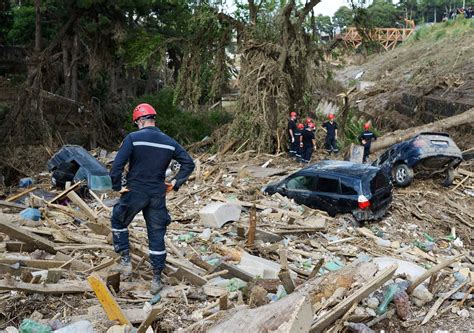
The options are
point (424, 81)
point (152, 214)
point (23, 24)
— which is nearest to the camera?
point (152, 214)

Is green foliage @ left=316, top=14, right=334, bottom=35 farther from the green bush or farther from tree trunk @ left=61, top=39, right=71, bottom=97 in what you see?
tree trunk @ left=61, top=39, right=71, bottom=97

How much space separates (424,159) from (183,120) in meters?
13.3

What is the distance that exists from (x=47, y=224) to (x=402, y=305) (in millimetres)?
6016

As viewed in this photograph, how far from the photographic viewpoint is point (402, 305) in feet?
19.1

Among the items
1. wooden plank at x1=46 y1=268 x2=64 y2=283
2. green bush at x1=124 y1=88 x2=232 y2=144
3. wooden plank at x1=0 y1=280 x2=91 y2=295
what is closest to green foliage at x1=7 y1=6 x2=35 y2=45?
green bush at x1=124 y1=88 x2=232 y2=144

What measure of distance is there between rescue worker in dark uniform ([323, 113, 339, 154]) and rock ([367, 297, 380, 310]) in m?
13.1

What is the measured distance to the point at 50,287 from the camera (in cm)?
538

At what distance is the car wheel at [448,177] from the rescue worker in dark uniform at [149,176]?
36.3 ft

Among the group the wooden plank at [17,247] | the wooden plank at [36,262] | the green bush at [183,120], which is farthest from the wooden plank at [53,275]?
the green bush at [183,120]

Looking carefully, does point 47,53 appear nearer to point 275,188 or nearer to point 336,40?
point 336,40

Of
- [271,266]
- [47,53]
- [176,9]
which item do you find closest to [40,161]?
[47,53]

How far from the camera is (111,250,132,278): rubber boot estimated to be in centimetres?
626

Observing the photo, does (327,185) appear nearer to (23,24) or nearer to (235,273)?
(235,273)

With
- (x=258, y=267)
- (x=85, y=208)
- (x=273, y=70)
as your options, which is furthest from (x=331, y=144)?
(x=258, y=267)
